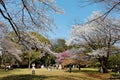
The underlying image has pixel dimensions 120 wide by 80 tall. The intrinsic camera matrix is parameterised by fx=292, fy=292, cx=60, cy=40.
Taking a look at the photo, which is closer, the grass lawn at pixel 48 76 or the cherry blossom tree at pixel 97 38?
the grass lawn at pixel 48 76

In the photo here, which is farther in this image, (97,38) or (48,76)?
(97,38)

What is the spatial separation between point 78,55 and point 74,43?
106 inches

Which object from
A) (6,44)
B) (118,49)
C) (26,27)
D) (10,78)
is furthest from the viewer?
(118,49)

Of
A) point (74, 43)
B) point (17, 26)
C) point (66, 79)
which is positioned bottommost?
point (66, 79)

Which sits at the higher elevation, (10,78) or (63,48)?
(63,48)

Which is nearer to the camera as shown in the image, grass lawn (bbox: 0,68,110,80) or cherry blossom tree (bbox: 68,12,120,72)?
grass lawn (bbox: 0,68,110,80)

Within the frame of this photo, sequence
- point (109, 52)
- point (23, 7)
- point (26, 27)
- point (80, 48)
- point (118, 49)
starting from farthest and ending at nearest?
1. point (80, 48)
2. point (109, 52)
3. point (118, 49)
4. point (26, 27)
5. point (23, 7)

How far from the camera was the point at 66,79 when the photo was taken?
28141 millimetres

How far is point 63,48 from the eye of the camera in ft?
251

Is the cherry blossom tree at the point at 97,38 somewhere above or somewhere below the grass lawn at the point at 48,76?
above

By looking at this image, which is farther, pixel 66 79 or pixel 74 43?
pixel 74 43

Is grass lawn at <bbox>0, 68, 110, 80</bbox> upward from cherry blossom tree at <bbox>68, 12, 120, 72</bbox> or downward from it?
downward

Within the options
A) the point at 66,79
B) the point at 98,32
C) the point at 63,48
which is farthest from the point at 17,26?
the point at 63,48

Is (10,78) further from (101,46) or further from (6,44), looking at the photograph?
(101,46)
